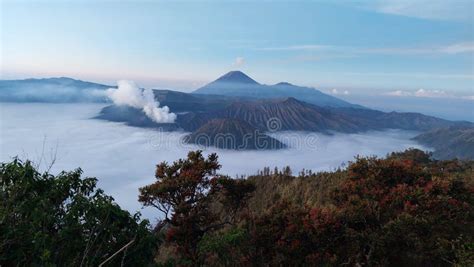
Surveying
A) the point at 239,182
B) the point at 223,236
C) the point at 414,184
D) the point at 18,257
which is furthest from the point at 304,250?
the point at 18,257

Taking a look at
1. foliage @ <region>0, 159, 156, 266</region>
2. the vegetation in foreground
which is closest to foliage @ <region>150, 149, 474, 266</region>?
the vegetation in foreground

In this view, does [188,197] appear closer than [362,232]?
No

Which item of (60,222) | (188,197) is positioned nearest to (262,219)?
(188,197)

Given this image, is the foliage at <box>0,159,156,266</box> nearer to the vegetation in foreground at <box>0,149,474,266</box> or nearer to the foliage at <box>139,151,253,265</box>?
the vegetation in foreground at <box>0,149,474,266</box>

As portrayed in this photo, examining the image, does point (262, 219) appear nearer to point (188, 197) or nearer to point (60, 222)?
point (188, 197)

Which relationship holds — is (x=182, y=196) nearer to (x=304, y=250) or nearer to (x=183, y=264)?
(x=183, y=264)

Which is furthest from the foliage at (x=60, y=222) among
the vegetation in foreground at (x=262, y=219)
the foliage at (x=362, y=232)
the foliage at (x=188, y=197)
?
the foliage at (x=188, y=197)

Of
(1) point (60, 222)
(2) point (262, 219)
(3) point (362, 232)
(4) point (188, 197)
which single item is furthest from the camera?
(4) point (188, 197)
